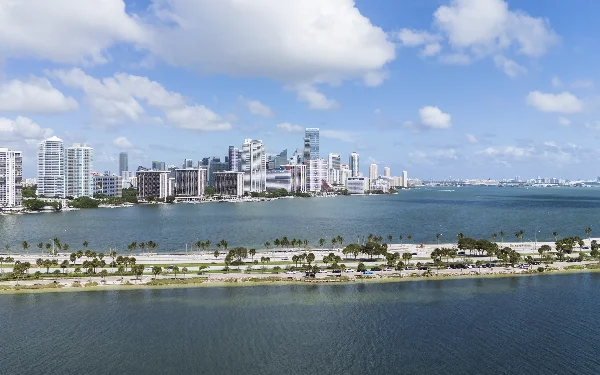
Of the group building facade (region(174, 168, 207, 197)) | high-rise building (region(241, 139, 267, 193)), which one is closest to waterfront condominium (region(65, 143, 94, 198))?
building facade (region(174, 168, 207, 197))

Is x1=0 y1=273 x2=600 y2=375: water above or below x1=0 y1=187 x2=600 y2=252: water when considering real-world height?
below

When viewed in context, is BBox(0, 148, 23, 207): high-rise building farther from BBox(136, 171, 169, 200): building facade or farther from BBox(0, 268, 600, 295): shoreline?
BBox(0, 268, 600, 295): shoreline

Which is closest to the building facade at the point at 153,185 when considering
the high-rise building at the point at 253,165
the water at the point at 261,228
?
the high-rise building at the point at 253,165

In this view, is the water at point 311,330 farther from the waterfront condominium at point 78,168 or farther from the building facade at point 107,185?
the building facade at point 107,185

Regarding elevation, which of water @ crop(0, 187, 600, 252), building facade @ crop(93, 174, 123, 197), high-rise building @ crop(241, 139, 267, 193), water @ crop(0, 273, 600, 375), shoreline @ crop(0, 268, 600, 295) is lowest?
water @ crop(0, 273, 600, 375)

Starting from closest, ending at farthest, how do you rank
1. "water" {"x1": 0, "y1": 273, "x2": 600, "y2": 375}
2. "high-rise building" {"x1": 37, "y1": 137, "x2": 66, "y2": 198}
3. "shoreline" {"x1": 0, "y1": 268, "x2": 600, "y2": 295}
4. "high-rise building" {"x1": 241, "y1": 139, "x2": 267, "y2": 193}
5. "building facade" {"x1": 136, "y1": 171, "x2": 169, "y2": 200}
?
"water" {"x1": 0, "y1": 273, "x2": 600, "y2": 375} → "shoreline" {"x1": 0, "y1": 268, "x2": 600, "y2": 295} → "high-rise building" {"x1": 37, "y1": 137, "x2": 66, "y2": 198} → "building facade" {"x1": 136, "y1": 171, "x2": 169, "y2": 200} → "high-rise building" {"x1": 241, "y1": 139, "x2": 267, "y2": 193}

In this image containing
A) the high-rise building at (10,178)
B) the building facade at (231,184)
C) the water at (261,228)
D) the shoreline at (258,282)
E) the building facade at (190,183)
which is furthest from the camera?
the building facade at (231,184)
